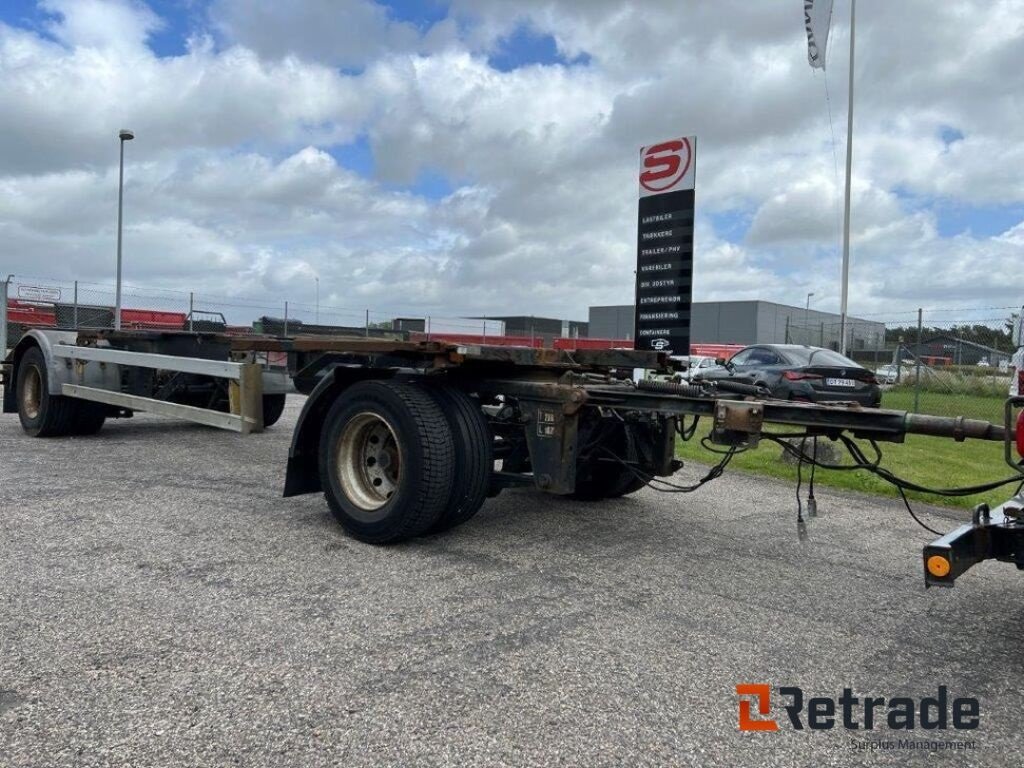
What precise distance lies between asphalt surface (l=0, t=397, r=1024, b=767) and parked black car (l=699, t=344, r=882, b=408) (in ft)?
19.8

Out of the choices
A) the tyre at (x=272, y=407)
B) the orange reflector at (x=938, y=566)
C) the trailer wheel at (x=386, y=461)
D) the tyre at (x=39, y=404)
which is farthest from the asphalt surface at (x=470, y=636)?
the tyre at (x=272, y=407)

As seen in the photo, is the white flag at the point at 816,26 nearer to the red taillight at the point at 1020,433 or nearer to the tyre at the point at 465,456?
the tyre at the point at 465,456

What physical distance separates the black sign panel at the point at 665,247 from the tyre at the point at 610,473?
5.34 m

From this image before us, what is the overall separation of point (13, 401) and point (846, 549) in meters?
9.38

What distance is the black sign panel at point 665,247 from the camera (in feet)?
37.7

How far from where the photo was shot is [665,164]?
11.7 meters

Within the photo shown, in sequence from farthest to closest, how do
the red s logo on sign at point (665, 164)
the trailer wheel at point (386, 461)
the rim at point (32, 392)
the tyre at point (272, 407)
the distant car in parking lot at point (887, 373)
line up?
the distant car in parking lot at point (887, 373), the red s logo on sign at point (665, 164), the tyre at point (272, 407), the rim at point (32, 392), the trailer wheel at point (386, 461)

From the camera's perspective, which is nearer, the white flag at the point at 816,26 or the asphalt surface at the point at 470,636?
the asphalt surface at the point at 470,636

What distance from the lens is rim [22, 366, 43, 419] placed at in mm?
9508

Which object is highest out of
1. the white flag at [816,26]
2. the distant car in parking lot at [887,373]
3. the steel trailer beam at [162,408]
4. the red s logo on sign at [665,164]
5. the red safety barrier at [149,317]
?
the white flag at [816,26]

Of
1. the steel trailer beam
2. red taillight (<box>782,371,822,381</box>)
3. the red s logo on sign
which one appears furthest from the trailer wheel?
red taillight (<box>782,371,822,381</box>)

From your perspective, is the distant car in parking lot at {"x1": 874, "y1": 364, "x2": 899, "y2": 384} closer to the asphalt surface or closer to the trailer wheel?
the asphalt surface

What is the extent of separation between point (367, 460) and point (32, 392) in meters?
6.36

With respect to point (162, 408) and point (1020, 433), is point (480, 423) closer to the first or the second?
point (1020, 433)
